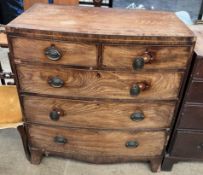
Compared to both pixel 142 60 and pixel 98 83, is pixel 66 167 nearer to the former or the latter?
pixel 98 83

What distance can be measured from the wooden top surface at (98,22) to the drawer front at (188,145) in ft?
2.04

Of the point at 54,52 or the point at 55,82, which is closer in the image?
the point at 54,52

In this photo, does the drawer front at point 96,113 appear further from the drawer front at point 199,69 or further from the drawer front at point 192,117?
the drawer front at point 199,69

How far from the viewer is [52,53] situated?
3.23 ft

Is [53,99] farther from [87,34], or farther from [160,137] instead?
[160,137]

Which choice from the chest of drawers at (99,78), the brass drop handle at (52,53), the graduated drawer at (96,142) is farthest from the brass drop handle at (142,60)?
the graduated drawer at (96,142)

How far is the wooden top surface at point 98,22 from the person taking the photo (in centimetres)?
95

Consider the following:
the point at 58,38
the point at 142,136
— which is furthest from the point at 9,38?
the point at 142,136

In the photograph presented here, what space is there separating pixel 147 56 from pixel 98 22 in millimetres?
281

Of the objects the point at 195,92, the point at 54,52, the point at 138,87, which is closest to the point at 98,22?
the point at 54,52

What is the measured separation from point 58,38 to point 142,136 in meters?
0.71

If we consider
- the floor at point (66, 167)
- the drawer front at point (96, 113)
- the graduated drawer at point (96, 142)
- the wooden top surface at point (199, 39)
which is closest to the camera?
the wooden top surface at point (199, 39)

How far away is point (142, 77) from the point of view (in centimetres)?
106

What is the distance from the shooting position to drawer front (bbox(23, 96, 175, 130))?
1.17 metres
